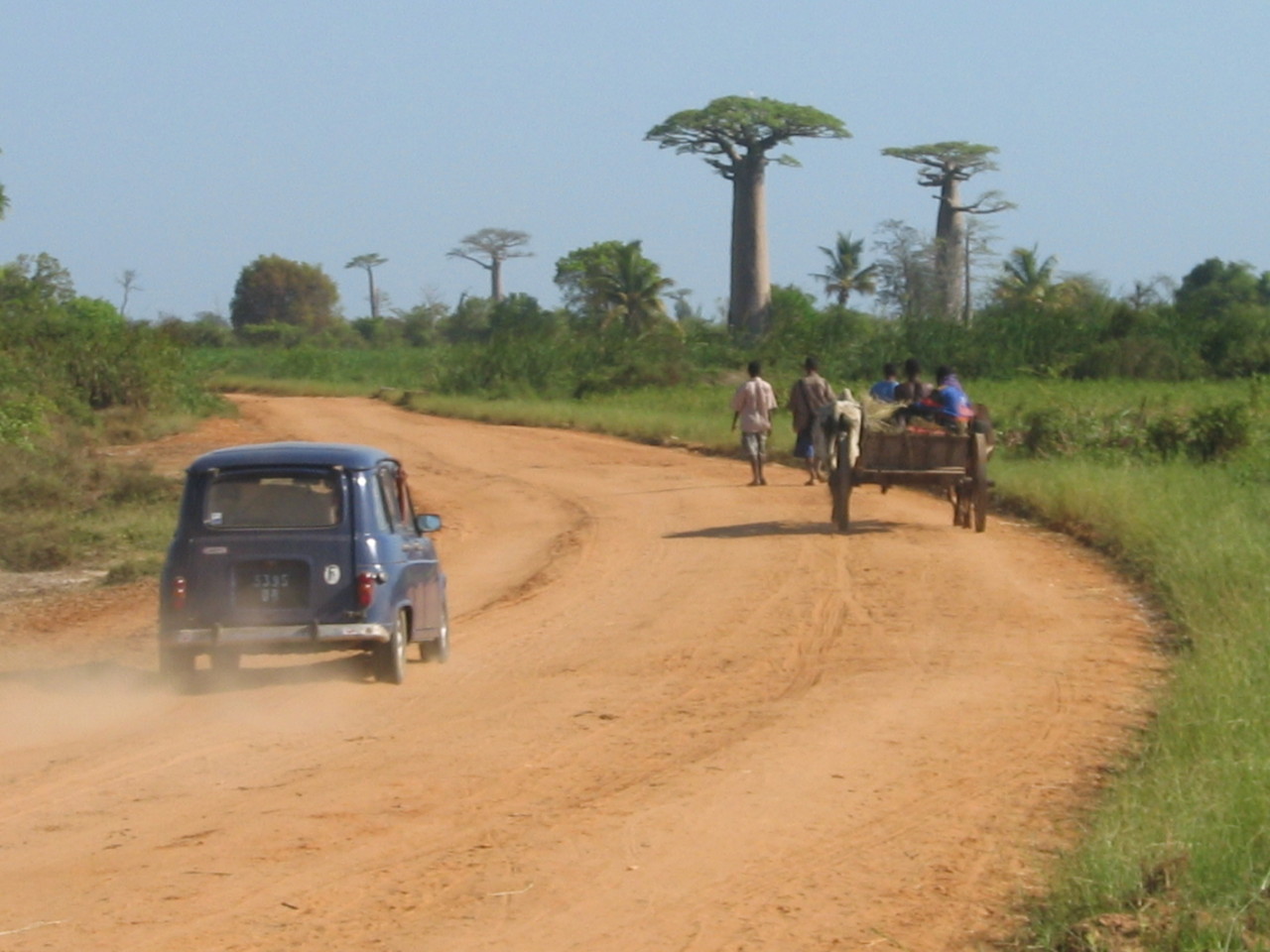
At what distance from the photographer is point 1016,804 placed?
7.29 metres

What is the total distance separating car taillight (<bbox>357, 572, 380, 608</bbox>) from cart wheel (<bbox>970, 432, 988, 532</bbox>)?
8.70 meters

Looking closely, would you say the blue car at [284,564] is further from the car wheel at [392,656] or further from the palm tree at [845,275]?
the palm tree at [845,275]

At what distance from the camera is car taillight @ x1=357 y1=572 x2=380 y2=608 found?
32.8ft

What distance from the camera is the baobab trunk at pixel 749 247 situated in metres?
66.1

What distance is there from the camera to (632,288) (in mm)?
68125

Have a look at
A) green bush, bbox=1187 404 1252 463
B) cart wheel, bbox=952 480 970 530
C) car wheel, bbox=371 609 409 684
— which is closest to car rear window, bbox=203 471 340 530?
car wheel, bbox=371 609 409 684

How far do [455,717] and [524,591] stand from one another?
18.2 ft

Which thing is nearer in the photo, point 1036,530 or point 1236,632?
point 1236,632

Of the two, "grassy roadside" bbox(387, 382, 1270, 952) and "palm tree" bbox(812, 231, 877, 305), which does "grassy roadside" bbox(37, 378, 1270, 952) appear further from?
"palm tree" bbox(812, 231, 877, 305)

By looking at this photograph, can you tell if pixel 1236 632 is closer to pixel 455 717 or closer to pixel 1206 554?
pixel 1206 554

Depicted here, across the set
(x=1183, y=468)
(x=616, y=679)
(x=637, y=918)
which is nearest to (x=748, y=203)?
(x=1183, y=468)

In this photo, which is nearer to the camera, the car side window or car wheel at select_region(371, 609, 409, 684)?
car wheel at select_region(371, 609, 409, 684)

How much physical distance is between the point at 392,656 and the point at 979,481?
28.1 feet

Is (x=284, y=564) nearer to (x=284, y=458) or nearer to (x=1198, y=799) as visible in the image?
(x=284, y=458)
